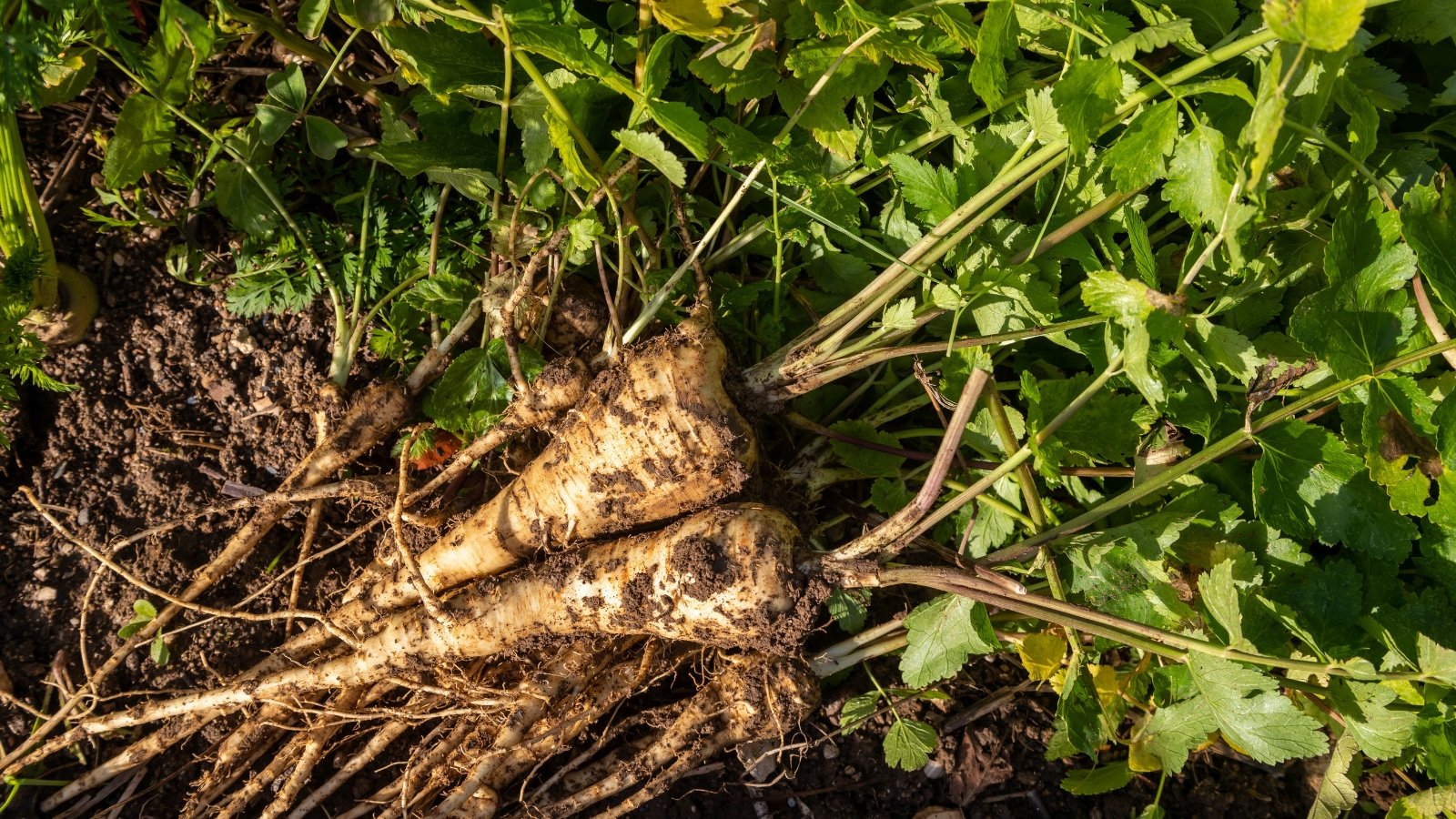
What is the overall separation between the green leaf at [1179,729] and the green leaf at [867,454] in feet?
3.05

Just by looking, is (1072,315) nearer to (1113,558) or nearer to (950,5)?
(1113,558)

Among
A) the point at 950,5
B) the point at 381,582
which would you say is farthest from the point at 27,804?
the point at 950,5

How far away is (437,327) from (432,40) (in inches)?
34.7

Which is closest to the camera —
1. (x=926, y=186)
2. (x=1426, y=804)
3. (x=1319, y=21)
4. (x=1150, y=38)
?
(x=1319, y=21)

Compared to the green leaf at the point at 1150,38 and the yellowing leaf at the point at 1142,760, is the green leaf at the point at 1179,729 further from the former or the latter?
the green leaf at the point at 1150,38

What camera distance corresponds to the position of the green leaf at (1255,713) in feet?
6.00

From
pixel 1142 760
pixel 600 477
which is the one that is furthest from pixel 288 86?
pixel 1142 760

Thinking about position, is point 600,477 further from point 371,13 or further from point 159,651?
point 159,651

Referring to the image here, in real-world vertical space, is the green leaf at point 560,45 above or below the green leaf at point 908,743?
above

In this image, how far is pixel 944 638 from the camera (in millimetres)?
2150

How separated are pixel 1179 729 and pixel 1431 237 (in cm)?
131

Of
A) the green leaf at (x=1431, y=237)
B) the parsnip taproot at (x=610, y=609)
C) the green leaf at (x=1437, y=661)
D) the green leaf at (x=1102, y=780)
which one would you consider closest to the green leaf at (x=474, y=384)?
the parsnip taproot at (x=610, y=609)

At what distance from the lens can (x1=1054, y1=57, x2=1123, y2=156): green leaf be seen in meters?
1.67

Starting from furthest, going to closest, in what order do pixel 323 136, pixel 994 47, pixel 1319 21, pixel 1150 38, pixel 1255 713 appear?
pixel 323 136, pixel 1255 713, pixel 994 47, pixel 1150 38, pixel 1319 21
